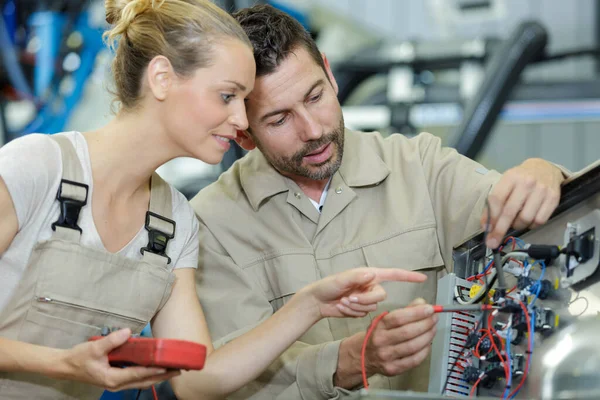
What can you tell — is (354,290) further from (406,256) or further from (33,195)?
(33,195)

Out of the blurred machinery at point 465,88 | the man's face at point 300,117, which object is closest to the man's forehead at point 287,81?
the man's face at point 300,117

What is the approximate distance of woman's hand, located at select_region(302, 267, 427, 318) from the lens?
4.10 feet

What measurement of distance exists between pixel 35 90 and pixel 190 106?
10.2 ft

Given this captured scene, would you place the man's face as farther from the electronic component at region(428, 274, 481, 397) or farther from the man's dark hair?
the electronic component at region(428, 274, 481, 397)

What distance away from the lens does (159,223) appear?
5.00ft

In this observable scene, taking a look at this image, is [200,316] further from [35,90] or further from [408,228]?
[35,90]

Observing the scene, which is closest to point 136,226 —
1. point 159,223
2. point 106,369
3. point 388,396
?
point 159,223

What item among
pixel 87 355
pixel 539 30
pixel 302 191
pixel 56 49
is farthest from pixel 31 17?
pixel 87 355

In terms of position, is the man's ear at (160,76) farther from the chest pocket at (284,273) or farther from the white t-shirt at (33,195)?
the chest pocket at (284,273)

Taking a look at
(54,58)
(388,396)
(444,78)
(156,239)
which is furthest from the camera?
(444,78)

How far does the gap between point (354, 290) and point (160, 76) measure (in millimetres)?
557

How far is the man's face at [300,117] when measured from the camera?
65.8 inches

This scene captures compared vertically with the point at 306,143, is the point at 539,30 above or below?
below

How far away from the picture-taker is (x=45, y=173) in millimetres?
1336
